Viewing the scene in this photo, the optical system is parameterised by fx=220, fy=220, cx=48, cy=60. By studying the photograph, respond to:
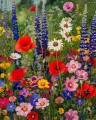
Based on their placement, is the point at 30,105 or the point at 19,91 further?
the point at 19,91

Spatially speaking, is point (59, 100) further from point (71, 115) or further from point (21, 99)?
point (21, 99)

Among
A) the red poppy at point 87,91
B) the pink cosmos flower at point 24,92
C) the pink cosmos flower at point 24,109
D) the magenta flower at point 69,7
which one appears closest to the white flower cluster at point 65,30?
the red poppy at point 87,91

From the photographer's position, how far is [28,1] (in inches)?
265

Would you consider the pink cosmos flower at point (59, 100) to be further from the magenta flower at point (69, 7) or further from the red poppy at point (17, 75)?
the magenta flower at point (69, 7)

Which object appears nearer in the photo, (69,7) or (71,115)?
(71,115)

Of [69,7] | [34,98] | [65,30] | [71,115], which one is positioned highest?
[69,7]

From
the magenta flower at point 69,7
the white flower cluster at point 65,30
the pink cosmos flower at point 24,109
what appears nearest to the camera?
the pink cosmos flower at point 24,109

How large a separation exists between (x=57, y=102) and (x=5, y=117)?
397mm

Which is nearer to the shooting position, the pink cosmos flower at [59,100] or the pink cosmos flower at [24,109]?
the pink cosmos flower at [24,109]

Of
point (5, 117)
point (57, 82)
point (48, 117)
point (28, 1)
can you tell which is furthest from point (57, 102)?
point (28, 1)

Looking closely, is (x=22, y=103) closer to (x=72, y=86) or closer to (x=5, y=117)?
(x=5, y=117)

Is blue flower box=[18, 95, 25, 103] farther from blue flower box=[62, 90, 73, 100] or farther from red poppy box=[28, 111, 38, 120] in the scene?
blue flower box=[62, 90, 73, 100]

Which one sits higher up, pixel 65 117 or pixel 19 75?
pixel 19 75

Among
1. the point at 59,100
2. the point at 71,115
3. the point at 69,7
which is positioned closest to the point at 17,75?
the point at 59,100
